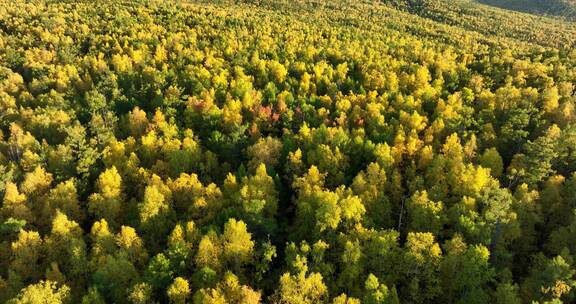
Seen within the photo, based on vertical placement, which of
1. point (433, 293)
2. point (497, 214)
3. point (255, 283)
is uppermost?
point (497, 214)

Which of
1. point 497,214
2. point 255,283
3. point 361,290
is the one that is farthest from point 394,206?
point 255,283

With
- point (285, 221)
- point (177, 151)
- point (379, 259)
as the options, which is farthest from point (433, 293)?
point (177, 151)

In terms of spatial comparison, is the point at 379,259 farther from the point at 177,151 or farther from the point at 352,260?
the point at 177,151

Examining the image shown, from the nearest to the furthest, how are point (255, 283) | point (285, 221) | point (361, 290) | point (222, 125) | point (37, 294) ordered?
point (37, 294)
point (361, 290)
point (255, 283)
point (285, 221)
point (222, 125)

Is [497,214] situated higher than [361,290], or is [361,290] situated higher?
[497,214]

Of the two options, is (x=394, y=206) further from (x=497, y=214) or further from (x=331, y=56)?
(x=331, y=56)

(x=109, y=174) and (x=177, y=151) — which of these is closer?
(x=109, y=174)

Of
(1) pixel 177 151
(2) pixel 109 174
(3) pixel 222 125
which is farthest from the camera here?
(3) pixel 222 125
